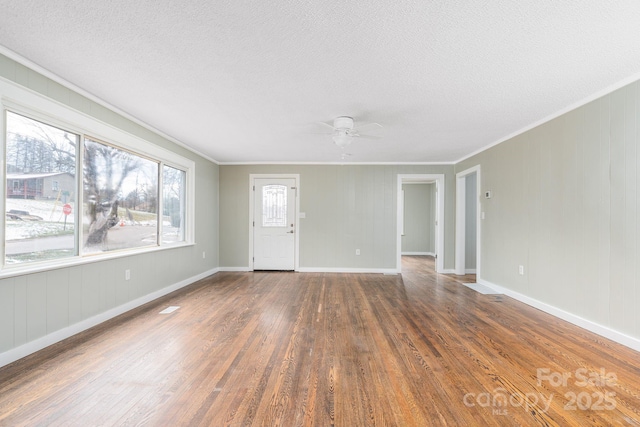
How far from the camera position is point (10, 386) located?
1.77 metres

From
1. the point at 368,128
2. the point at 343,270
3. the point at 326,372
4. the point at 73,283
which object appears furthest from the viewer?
the point at 343,270

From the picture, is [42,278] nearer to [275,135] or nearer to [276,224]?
[275,135]

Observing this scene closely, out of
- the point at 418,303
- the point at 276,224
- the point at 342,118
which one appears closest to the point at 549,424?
the point at 418,303

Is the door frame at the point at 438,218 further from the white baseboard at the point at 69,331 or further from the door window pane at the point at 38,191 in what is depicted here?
the door window pane at the point at 38,191

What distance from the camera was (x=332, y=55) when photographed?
6.72 feet

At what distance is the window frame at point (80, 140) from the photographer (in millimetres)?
2062

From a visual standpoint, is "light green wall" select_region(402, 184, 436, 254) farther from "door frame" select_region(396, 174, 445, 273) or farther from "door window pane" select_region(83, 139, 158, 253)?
"door window pane" select_region(83, 139, 158, 253)

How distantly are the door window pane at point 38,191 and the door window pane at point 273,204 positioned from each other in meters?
3.54

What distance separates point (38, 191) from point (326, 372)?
284 centimetres

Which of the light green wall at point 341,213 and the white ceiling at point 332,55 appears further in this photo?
the light green wall at point 341,213

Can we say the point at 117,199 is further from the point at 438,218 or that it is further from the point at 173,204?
the point at 438,218

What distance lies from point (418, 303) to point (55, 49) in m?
4.43

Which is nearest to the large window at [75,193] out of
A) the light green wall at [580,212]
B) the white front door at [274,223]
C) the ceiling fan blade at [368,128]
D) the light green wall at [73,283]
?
the light green wall at [73,283]

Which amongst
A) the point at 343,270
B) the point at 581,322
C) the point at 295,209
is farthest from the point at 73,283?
the point at 581,322
